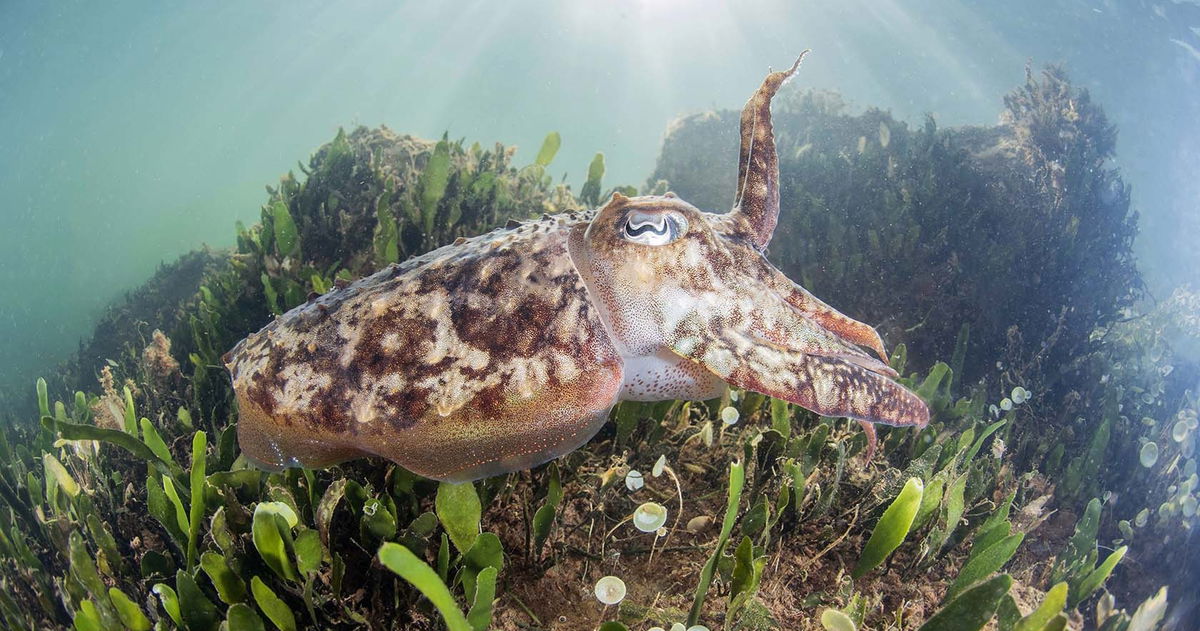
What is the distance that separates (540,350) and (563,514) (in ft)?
3.29

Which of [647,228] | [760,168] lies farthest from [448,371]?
[760,168]

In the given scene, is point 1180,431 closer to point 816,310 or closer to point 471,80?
point 816,310

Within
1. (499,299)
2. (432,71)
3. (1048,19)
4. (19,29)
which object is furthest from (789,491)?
(432,71)

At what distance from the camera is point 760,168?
246cm

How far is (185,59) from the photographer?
95375 mm

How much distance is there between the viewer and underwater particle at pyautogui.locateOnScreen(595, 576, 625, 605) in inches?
75.2

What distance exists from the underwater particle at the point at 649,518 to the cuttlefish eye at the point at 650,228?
→ 975mm

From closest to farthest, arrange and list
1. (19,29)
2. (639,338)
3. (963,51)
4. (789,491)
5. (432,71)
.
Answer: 1. (639,338)
2. (789,491)
3. (963,51)
4. (19,29)
5. (432,71)

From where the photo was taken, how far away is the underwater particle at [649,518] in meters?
2.01

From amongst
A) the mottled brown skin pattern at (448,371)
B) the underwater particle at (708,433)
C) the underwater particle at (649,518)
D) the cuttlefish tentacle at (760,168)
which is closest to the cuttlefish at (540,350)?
the mottled brown skin pattern at (448,371)

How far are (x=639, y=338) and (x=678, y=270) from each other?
28 cm

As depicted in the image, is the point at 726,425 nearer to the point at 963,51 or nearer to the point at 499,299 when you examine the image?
the point at 499,299

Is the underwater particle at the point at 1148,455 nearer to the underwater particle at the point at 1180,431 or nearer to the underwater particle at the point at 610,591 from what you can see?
the underwater particle at the point at 1180,431

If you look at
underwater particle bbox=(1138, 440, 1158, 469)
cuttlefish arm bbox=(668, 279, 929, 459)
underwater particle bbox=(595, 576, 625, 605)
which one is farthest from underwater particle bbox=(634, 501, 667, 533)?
underwater particle bbox=(1138, 440, 1158, 469)
